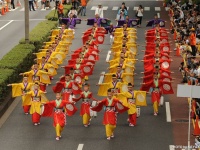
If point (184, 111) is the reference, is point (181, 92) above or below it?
above

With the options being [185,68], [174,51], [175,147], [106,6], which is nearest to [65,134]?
[175,147]

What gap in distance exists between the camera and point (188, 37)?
117 feet

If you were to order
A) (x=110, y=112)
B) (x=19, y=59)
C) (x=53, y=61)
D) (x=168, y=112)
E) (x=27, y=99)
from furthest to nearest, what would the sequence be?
1. (x=19, y=59)
2. (x=53, y=61)
3. (x=168, y=112)
4. (x=27, y=99)
5. (x=110, y=112)

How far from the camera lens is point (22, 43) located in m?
35.4

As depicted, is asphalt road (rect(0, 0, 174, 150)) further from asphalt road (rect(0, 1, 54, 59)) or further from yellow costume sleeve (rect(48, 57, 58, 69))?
asphalt road (rect(0, 1, 54, 59))

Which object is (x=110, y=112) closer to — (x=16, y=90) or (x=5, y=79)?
(x=16, y=90)

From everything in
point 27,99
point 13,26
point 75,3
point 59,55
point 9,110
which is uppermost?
point 59,55

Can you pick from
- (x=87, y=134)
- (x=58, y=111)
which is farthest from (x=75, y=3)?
(x=58, y=111)

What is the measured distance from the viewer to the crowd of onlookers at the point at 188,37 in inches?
1118

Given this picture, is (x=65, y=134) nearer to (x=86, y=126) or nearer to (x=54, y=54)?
(x=86, y=126)

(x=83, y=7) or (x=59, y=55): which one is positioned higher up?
(x=59, y=55)

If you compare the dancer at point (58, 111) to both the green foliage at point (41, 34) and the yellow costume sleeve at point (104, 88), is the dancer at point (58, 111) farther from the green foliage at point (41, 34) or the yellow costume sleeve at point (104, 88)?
the green foliage at point (41, 34)

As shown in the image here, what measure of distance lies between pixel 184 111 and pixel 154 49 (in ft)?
24.1

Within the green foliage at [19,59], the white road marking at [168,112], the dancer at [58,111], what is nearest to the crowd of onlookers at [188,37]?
the white road marking at [168,112]
